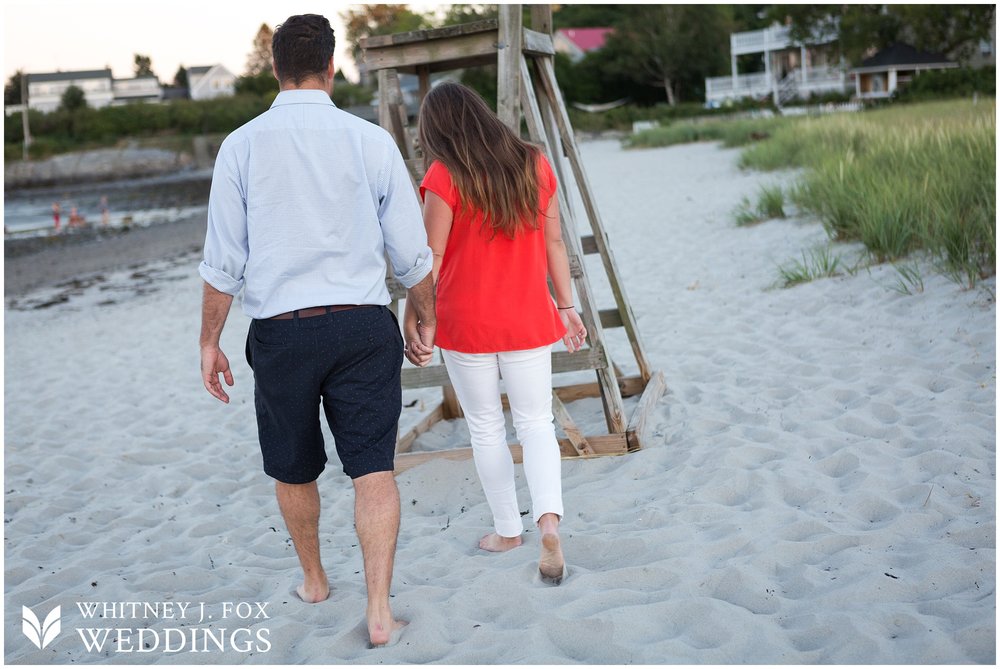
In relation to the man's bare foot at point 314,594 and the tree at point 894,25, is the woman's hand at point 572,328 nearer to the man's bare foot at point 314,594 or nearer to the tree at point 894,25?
the man's bare foot at point 314,594

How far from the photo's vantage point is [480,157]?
9.78 ft

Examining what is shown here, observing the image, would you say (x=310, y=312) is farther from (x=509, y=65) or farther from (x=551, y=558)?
(x=509, y=65)

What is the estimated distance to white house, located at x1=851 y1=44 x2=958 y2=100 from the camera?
129ft

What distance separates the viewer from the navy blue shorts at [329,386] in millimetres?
2652

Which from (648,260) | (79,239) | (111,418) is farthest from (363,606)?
(79,239)

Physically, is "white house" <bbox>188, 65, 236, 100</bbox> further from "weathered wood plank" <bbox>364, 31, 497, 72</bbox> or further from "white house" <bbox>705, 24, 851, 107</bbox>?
"weathered wood plank" <bbox>364, 31, 497, 72</bbox>

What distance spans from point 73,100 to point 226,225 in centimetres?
7812

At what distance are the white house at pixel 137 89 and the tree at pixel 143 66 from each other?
3.55 feet

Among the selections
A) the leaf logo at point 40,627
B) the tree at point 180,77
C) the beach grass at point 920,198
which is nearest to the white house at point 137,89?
the tree at point 180,77

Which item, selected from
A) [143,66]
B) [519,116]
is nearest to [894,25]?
[519,116]

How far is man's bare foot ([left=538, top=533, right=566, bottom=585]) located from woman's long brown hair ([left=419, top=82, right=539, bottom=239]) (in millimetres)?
1044

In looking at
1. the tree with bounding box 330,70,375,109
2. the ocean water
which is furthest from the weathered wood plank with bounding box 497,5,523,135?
the tree with bounding box 330,70,375,109

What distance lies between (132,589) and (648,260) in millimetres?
7058

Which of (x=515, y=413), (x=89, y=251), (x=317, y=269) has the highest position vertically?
(x=317, y=269)
